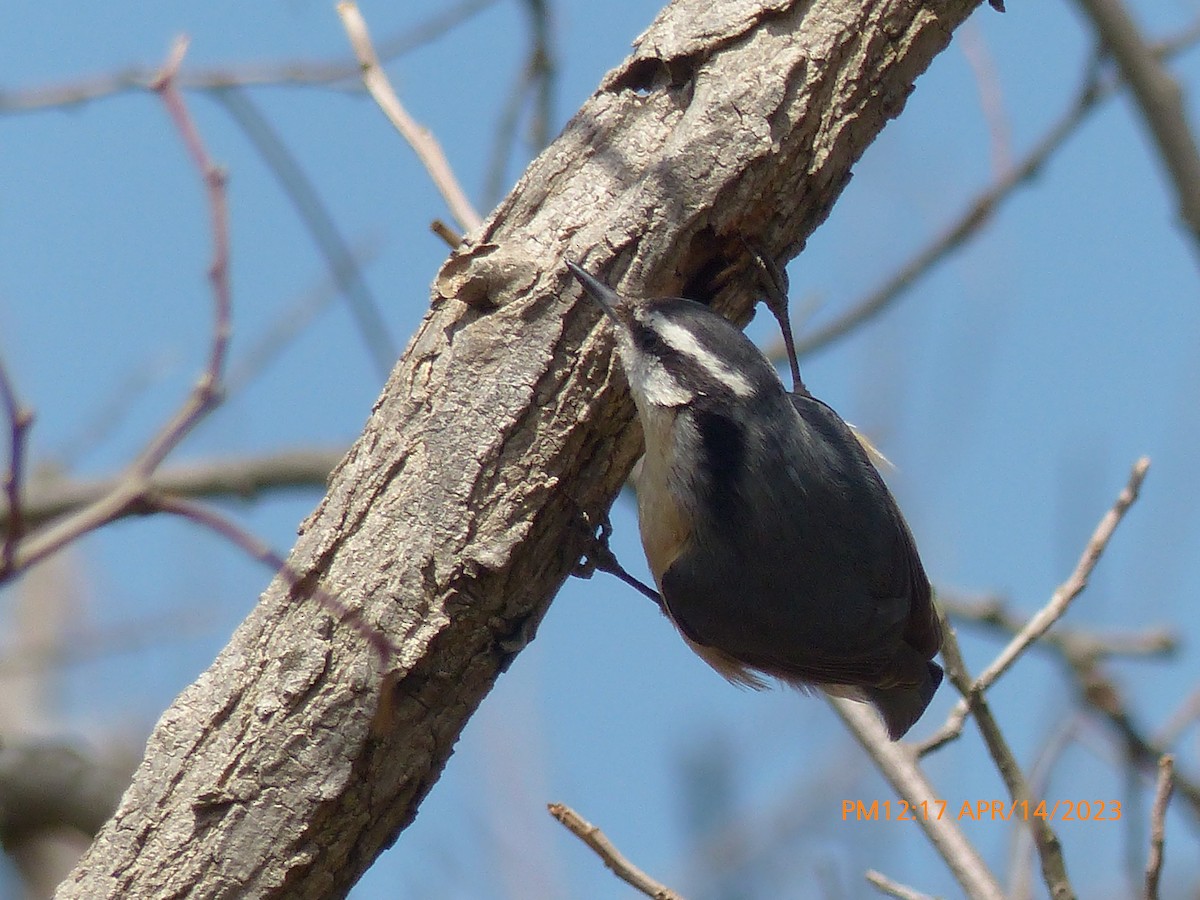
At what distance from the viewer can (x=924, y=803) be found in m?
2.69

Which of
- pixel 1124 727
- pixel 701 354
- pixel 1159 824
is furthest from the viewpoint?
pixel 1124 727

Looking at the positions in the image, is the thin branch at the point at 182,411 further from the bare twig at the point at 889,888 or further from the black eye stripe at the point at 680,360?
the bare twig at the point at 889,888

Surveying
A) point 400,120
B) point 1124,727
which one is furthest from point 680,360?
point 1124,727

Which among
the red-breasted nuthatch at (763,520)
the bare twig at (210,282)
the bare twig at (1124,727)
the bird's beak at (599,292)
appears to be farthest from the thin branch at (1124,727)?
the bare twig at (210,282)

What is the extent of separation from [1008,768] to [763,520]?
75 centimetres

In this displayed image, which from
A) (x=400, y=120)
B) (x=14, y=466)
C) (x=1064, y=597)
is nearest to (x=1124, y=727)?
(x=1064, y=597)

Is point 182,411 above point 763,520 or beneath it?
beneath

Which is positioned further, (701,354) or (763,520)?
(763,520)

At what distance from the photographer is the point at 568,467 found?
2559mm

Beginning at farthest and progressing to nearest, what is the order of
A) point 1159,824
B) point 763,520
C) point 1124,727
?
point 1124,727
point 763,520
point 1159,824

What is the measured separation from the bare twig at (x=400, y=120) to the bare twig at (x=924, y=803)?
1448 millimetres

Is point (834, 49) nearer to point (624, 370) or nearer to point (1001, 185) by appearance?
point (624, 370)

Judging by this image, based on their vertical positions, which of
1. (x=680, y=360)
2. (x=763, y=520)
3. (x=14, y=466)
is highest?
(x=680, y=360)

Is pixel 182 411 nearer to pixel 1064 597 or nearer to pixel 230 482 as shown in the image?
pixel 1064 597
